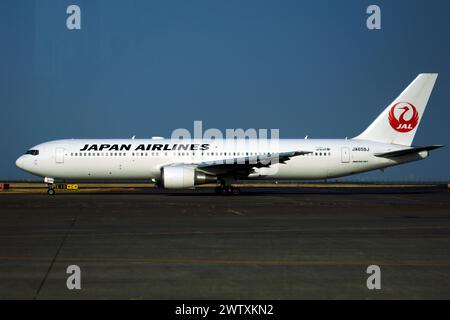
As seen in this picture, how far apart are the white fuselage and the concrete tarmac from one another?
52.3 feet

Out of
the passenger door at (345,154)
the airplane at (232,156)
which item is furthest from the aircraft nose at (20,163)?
the passenger door at (345,154)

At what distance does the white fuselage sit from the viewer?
34.0 metres

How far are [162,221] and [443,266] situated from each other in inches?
378

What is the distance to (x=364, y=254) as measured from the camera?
1051cm

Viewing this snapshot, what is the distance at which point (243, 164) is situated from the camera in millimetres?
32344

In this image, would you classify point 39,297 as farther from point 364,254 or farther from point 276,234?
point 276,234

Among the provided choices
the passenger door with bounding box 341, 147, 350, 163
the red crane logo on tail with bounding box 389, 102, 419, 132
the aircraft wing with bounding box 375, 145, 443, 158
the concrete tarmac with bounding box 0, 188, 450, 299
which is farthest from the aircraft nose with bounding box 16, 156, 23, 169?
the red crane logo on tail with bounding box 389, 102, 419, 132

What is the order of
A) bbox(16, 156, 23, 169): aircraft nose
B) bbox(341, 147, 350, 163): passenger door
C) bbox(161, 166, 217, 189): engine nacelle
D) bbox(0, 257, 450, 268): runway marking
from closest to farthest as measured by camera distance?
bbox(0, 257, 450, 268): runway marking
bbox(161, 166, 217, 189): engine nacelle
bbox(16, 156, 23, 169): aircraft nose
bbox(341, 147, 350, 163): passenger door

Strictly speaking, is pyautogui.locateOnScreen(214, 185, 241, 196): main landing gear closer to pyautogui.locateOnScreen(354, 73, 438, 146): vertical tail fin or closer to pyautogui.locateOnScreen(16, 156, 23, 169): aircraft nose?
pyautogui.locateOnScreen(354, 73, 438, 146): vertical tail fin

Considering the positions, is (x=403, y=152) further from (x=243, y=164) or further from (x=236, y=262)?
(x=236, y=262)
